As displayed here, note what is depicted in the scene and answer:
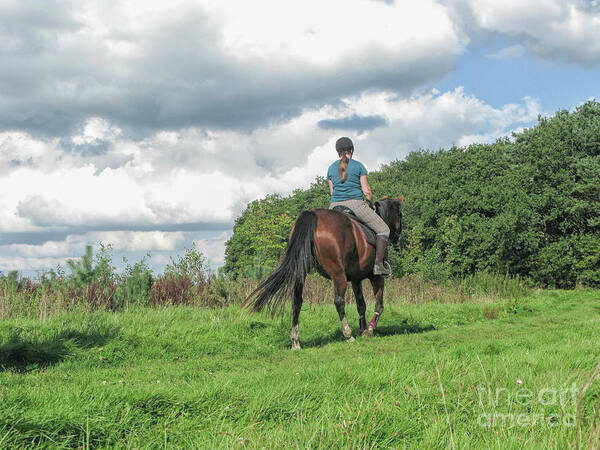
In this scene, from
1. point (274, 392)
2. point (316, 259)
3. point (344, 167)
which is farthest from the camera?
point (344, 167)

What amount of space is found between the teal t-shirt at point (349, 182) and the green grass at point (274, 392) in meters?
2.86

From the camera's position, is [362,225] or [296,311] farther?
[362,225]

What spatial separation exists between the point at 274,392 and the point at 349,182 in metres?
6.19

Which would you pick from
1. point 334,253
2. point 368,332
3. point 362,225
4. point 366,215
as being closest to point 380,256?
point 362,225

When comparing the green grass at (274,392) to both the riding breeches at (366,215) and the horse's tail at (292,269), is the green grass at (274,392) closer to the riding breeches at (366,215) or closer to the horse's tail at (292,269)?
the horse's tail at (292,269)

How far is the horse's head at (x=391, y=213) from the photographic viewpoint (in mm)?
10984

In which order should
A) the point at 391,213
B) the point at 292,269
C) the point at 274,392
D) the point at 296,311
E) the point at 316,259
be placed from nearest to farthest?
the point at 274,392 < the point at 292,269 < the point at 296,311 < the point at 316,259 < the point at 391,213

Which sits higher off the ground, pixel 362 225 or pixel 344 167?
pixel 344 167

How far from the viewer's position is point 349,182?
32.6ft

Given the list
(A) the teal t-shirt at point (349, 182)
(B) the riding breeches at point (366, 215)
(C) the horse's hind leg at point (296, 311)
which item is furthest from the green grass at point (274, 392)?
(A) the teal t-shirt at point (349, 182)

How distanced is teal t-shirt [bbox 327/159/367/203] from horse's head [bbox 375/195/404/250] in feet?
3.81

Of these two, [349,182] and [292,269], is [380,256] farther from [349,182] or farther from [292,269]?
[292,269]

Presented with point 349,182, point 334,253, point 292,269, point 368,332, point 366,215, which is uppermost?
point 349,182

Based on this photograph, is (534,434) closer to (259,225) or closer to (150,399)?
(150,399)
